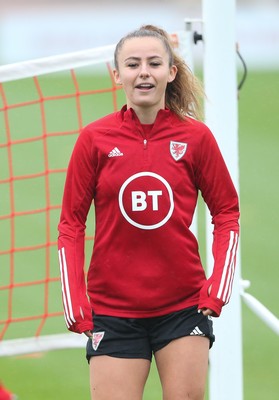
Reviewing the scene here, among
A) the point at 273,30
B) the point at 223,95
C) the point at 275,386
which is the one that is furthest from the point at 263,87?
the point at 223,95

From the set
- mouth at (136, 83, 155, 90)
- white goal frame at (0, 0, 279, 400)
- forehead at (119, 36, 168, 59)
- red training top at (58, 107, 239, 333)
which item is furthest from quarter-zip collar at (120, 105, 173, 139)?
white goal frame at (0, 0, 279, 400)

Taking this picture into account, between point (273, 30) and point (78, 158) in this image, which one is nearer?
point (78, 158)

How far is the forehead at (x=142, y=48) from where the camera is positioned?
459 cm

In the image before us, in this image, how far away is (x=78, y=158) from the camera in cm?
459

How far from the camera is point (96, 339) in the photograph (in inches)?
180

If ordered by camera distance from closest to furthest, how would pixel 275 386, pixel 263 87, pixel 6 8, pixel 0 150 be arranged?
pixel 275 386 → pixel 0 150 → pixel 263 87 → pixel 6 8

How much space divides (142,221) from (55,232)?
617cm

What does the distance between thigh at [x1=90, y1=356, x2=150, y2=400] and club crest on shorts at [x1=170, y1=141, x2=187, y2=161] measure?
0.84 m

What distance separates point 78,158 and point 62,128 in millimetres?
10080

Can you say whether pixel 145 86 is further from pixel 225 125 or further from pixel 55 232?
pixel 55 232

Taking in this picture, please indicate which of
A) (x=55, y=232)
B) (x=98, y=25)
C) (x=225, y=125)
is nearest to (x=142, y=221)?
(x=225, y=125)

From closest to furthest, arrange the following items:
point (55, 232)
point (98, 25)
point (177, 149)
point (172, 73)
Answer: point (177, 149)
point (172, 73)
point (55, 232)
point (98, 25)

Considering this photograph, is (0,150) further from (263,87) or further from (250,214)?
(263,87)

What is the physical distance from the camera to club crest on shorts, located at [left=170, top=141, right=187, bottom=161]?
4586mm
